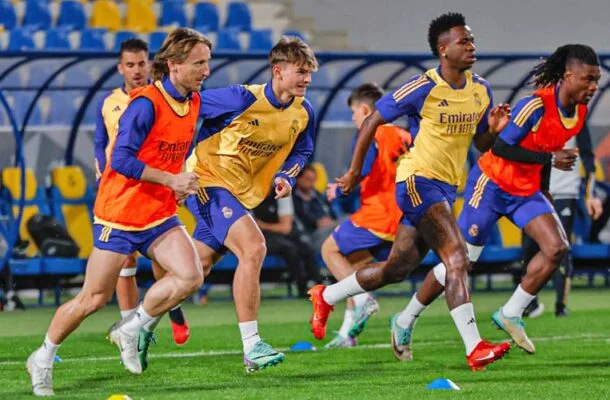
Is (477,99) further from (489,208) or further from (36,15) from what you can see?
(36,15)

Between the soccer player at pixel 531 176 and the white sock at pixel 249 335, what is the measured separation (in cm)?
140

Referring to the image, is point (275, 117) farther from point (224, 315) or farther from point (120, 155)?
point (224, 315)

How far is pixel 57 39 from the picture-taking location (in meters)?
22.0

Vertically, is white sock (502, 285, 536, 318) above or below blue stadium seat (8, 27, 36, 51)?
below

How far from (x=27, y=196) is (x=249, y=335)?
7.87m

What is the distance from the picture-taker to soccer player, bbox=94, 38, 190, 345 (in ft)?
33.4

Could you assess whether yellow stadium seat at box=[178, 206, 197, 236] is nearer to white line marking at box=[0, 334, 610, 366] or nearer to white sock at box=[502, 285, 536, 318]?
white line marking at box=[0, 334, 610, 366]

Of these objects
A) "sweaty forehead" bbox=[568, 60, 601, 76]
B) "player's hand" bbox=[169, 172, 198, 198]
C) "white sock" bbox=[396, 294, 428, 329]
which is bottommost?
"white sock" bbox=[396, 294, 428, 329]

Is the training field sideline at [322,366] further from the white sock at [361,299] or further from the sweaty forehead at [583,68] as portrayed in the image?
the sweaty forehead at [583,68]

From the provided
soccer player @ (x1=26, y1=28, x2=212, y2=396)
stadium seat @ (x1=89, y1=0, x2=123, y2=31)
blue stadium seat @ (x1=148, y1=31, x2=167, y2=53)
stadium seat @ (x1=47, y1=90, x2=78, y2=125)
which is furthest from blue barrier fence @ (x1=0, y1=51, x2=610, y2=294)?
soccer player @ (x1=26, y1=28, x2=212, y2=396)

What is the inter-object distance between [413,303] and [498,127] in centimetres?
133

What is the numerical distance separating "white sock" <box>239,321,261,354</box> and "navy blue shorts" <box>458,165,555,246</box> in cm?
209

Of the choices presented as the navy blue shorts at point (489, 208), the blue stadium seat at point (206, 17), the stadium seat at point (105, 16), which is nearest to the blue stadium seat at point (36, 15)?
the stadium seat at point (105, 16)

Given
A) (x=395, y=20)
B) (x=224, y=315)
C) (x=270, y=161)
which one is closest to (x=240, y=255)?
(x=270, y=161)
